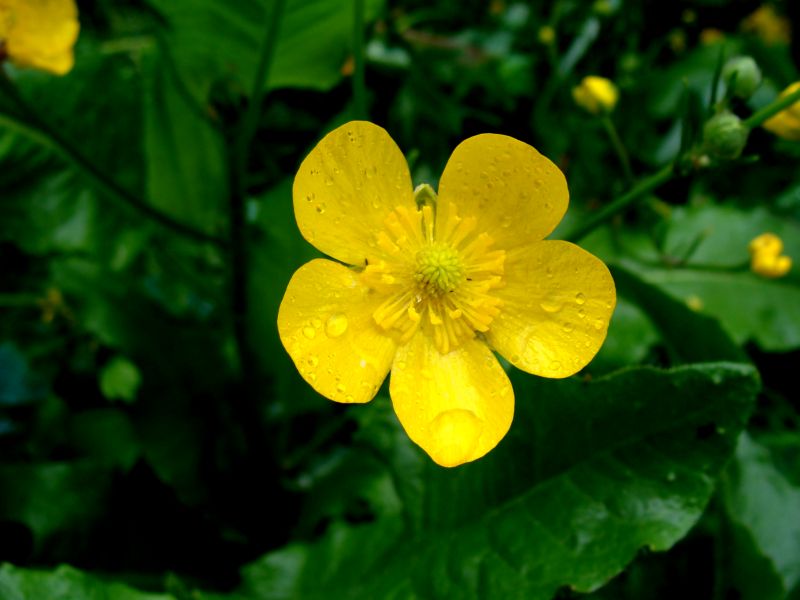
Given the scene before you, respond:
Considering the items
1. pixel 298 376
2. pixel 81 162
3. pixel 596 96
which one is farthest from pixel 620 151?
pixel 81 162

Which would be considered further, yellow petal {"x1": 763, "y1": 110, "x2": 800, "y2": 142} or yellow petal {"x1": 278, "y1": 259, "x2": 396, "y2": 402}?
yellow petal {"x1": 763, "y1": 110, "x2": 800, "y2": 142}

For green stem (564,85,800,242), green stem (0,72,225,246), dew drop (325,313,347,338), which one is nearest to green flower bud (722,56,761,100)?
green stem (564,85,800,242)

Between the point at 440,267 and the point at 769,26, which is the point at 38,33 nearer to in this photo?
the point at 440,267

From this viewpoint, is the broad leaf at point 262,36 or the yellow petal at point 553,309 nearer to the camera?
the yellow petal at point 553,309

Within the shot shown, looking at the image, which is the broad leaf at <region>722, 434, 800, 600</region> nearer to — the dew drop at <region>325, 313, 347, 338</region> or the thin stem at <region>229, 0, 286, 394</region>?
the dew drop at <region>325, 313, 347, 338</region>

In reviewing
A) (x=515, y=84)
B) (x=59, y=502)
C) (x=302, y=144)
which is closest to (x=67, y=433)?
(x=59, y=502)

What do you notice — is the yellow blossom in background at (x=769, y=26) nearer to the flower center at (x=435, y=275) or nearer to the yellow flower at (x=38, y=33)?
the flower center at (x=435, y=275)

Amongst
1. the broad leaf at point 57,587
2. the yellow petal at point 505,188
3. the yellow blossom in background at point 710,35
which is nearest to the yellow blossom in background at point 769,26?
the yellow blossom in background at point 710,35
